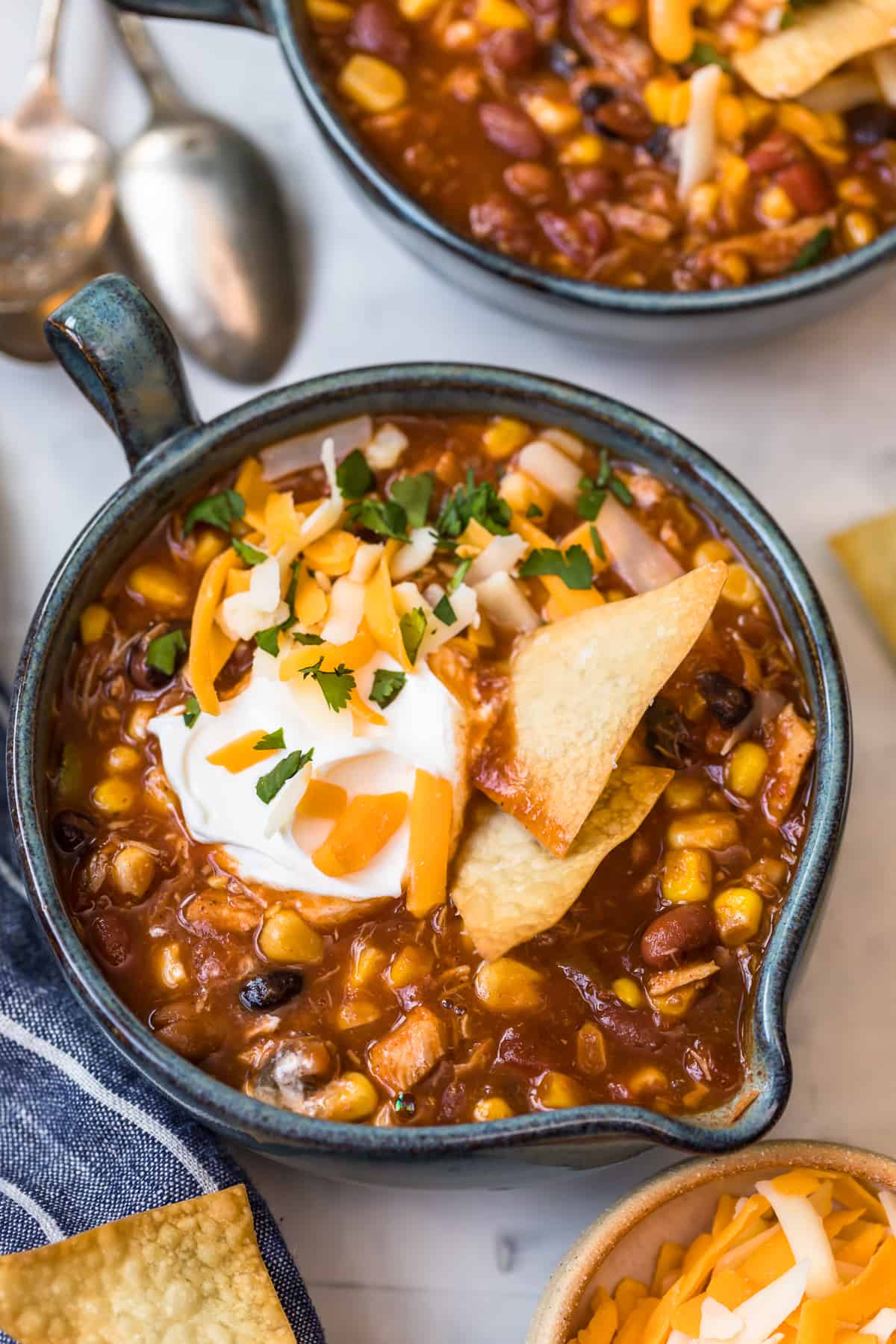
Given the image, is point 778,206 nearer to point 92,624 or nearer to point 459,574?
point 459,574

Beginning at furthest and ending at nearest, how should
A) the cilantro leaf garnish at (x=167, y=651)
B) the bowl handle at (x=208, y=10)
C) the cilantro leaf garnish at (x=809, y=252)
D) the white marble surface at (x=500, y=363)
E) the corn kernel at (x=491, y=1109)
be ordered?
the cilantro leaf garnish at (x=809, y=252), the bowl handle at (x=208, y=10), the white marble surface at (x=500, y=363), the cilantro leaf garnish at (x=167, y=651), the corn kernel at (x=491, y=1109)

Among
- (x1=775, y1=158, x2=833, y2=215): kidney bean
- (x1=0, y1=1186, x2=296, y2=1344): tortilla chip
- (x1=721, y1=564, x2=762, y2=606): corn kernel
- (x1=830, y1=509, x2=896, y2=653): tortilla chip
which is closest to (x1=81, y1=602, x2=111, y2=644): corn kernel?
(x1=0, y1=1186, x2=296, y2=1344): tortilla chip

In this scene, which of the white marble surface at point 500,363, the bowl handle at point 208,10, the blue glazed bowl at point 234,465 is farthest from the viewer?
the bowl handle at point 208,10

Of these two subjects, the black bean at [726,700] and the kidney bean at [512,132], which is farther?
the kidney bean at [512,132]

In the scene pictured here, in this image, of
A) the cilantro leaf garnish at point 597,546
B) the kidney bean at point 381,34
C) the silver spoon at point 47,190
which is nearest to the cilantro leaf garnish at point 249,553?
the cilantro leaf garnish at point 597,546

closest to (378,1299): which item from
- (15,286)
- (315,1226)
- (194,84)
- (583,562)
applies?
(315,1226)

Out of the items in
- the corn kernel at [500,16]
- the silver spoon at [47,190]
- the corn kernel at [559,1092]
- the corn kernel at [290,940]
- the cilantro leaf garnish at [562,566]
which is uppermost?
the corn kernel at [500,16]

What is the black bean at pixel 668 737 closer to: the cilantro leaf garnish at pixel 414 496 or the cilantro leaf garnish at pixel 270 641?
the cilantro leaf garnish at pixel 414 496
